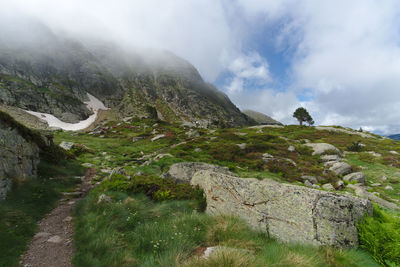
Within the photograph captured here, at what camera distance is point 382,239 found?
4.50m

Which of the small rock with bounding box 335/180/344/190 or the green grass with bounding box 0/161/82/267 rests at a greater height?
the small rock with bounding box 335/180/344/190

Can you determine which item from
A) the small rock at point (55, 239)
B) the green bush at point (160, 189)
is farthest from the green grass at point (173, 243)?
the green bush at point (160, 189)

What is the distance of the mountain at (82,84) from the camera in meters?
86.1

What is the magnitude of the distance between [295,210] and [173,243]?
4.22m

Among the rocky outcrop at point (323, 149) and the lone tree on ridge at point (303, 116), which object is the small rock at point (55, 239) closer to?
the rocky outcrop at point (323, 149)

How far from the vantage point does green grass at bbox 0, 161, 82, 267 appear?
4992 millimetres

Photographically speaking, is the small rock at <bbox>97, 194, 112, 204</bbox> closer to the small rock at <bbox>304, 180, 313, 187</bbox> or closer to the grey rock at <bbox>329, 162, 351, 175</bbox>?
the small rock at <bbox>304, 180, 313, 187</bbox>

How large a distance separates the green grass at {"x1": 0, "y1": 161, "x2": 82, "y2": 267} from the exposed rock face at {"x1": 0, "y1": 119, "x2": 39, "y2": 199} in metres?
0.54

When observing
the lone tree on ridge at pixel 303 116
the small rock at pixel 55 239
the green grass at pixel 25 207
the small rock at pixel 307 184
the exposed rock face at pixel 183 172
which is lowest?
the small rock at pixel 55 239

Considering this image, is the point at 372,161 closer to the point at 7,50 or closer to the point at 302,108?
the point at 302,108

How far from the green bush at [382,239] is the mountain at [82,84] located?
282 ft

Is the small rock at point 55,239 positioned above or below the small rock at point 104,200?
below

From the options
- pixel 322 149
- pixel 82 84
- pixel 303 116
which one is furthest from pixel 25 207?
pixel 82 84

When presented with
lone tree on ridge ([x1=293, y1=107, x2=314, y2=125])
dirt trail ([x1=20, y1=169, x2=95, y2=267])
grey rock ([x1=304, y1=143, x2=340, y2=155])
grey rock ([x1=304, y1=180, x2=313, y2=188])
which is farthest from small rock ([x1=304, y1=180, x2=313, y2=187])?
lone tree on ridge ([x1=293, y1=107, x2=314, y2=125])
